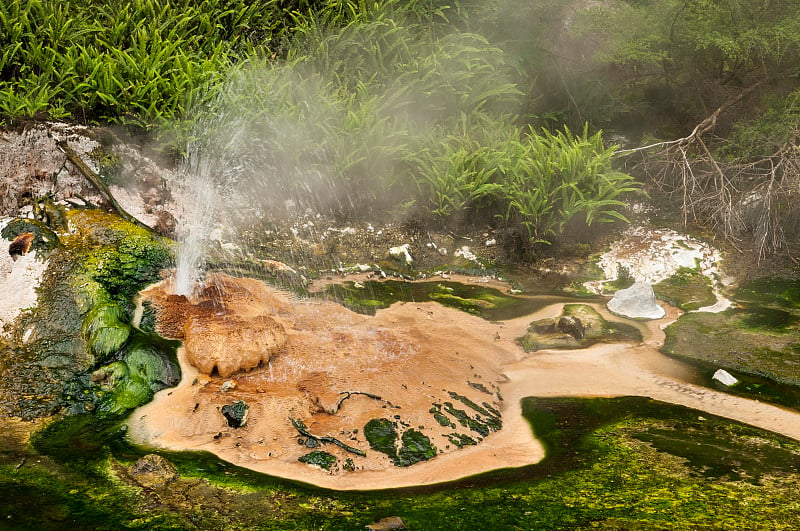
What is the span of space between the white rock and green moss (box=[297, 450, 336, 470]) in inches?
146

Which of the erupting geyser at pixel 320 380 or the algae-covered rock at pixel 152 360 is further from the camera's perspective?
the algae-covered rock at pixel 152 360

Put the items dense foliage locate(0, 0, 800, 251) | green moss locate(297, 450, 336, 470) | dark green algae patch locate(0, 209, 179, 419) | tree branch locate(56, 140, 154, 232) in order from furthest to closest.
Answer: dense foliage locate(0, 0, 800, 251) → tree branch locate(56, 140, 154, 232) → dark green algae patch locate(0, 209, 179, 419) → green moss locate(297, 450, 336, 470)

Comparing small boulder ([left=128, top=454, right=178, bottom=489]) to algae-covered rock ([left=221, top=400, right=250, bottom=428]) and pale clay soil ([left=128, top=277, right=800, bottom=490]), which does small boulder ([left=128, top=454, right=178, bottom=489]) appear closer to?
pale clay soil ([left=128, top=277, right=800, bottom=490])

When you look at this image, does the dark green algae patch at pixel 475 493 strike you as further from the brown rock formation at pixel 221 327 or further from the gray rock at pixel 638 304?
the gray rock at pixel 638 304

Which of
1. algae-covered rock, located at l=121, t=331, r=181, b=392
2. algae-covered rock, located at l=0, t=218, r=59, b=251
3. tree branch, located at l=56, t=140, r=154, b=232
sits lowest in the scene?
algae-covered rock, located at l=121, t=331, r=181, b=392

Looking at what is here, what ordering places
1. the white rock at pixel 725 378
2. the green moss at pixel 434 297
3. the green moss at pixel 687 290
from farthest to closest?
the green moss at pixel 687 290 < the green moss at pixel 434 297 < the white rock at pixel 725 378

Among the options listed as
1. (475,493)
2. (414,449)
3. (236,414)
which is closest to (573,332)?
(414,449)

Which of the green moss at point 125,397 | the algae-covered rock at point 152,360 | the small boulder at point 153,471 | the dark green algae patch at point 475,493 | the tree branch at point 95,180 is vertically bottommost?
the dark green algae patch at point 475,493

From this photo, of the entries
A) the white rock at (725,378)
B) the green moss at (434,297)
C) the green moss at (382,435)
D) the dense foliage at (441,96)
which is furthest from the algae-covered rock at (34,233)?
the white rock at (725,378)

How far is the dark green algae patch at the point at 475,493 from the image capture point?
3.83 m

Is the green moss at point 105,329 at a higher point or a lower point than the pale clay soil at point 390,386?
higher

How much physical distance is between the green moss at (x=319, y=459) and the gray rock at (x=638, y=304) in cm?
430

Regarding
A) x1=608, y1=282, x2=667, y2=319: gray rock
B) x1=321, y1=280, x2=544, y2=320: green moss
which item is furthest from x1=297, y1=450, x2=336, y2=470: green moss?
x1=608, y1=282, x2=667, y2=319: gray rock

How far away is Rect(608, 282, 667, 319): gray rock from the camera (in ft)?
25.0
